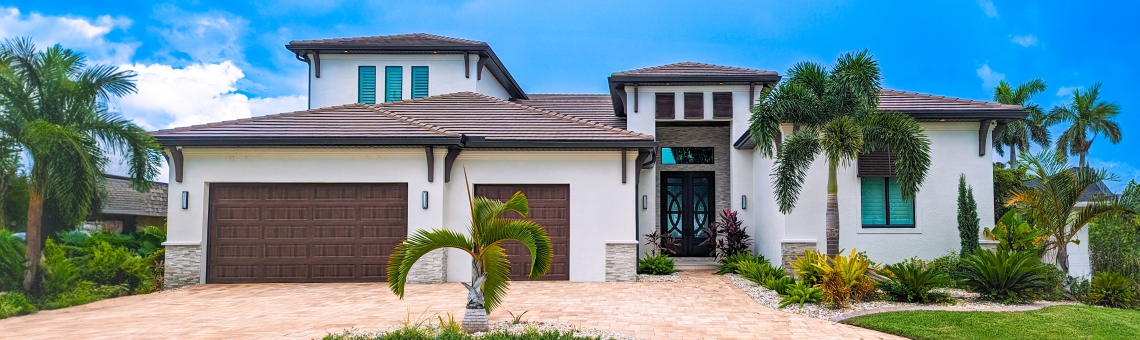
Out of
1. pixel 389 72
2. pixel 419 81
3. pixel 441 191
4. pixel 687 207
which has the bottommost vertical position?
pixel 687 207

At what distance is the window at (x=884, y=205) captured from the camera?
41.1 ft

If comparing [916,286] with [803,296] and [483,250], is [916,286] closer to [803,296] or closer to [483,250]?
[803,296]

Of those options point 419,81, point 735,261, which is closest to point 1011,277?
point 735,261

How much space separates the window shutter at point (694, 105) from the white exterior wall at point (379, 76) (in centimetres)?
602

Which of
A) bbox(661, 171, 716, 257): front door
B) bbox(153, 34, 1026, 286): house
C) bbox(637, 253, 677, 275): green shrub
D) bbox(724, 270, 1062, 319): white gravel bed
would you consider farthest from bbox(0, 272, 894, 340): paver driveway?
bbox(661, 171, 716, 257): front door

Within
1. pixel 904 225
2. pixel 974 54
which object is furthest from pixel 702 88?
pixel 974 54

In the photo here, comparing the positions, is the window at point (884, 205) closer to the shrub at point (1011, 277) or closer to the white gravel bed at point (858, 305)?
the white gravel bed at point (858, 305)

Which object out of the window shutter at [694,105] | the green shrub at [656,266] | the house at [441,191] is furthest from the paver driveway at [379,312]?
the window shutter at [694,105]

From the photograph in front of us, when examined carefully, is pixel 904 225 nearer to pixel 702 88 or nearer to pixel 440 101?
pixel 702 88

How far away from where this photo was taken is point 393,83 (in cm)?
1739

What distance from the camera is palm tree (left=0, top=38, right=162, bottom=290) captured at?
31.2 ft

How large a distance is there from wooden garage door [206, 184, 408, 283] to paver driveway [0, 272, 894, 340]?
486mm

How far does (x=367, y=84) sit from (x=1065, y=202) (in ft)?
51.1

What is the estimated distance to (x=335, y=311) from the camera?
8617mm
